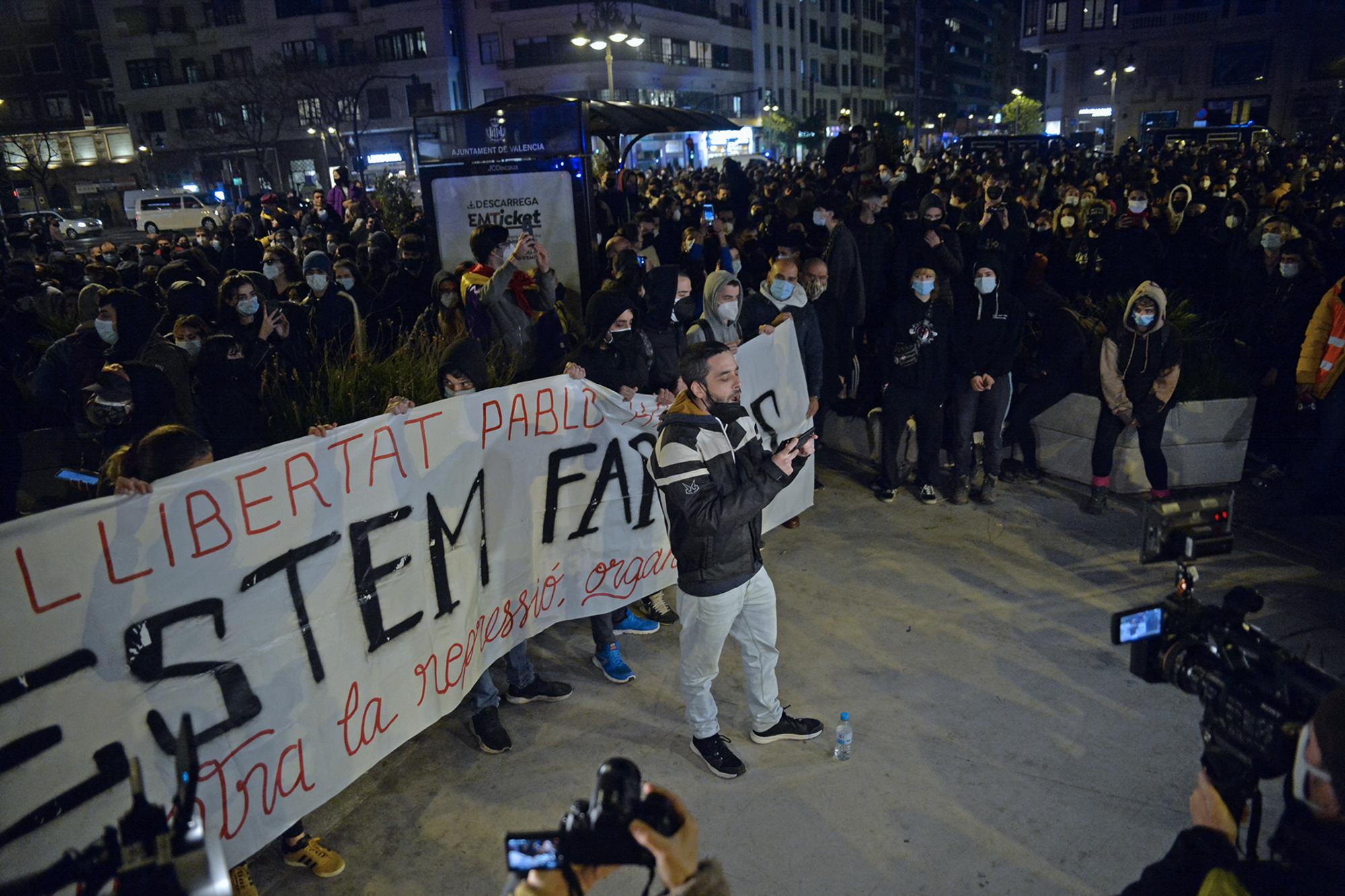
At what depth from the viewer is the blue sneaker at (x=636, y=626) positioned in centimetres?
584

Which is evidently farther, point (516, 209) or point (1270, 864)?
point (516, 209)

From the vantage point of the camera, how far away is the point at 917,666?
525cm

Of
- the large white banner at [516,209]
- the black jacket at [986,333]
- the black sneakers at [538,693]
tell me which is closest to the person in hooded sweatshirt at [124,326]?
the black sneakers at [538,693]

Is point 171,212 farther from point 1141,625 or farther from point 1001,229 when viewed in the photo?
point 1141,625

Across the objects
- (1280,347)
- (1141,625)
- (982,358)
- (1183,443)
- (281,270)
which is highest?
(281,270)

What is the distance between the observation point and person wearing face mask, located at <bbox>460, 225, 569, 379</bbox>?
23.1 feet

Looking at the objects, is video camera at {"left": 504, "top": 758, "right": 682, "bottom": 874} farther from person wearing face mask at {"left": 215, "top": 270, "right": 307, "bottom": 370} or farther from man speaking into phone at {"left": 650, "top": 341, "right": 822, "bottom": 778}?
person wearing face mask at {"left": 215, "top": 270, "right": 307, "bottom": 370}

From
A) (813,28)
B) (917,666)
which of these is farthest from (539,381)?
(813,28)

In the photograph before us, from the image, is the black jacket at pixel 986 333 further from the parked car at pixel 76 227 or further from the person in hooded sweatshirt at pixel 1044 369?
the parked car at pixel 76 227

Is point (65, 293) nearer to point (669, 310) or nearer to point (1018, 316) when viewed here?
point (669, 310)

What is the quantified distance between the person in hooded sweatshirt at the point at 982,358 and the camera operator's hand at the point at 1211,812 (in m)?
5.40

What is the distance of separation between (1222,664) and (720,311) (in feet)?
15.3

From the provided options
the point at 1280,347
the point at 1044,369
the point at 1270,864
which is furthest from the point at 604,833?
the point at 1280,347

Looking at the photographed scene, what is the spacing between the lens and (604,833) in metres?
1.91
